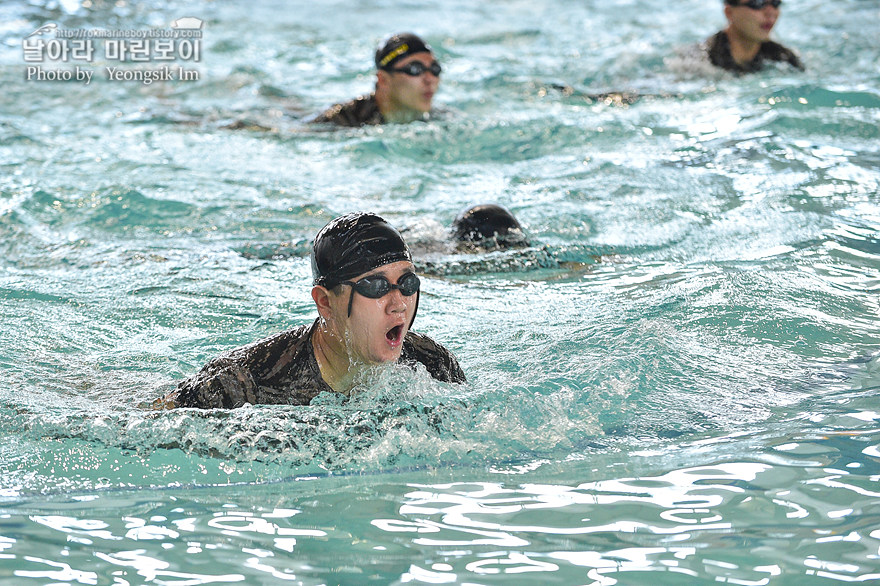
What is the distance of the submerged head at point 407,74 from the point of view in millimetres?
9461

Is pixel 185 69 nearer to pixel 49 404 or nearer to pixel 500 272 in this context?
pixel 500 272

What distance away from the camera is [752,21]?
1056 cm

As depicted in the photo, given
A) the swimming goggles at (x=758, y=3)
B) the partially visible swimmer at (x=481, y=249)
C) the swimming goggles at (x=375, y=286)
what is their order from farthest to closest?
the swimming goggles at (x=758, y=3), the partially visible swimmer at (x=481, y=249), the swimming goggles at (x=375, y=286)

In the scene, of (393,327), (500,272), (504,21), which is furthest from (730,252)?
(504,21)

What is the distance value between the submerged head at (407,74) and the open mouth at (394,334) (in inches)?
228

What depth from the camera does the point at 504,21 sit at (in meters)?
14.9

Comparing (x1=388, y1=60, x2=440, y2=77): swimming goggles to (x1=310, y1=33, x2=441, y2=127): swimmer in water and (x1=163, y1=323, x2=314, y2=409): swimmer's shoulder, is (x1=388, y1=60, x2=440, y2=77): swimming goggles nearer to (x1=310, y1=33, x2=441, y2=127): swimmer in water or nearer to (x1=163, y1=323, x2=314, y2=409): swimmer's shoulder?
(x1=310, y1=33, x2=441, y2=127): swimmer in water

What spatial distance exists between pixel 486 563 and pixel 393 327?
1091 mm

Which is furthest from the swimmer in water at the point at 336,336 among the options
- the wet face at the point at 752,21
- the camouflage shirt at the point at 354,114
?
the wet face at the point at 752,21

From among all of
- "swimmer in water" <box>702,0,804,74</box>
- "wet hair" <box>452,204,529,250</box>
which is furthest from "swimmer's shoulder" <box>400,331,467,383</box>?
"swimmer in water" <box>702,0,804,74</box>

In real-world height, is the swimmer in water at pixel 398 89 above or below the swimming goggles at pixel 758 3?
below

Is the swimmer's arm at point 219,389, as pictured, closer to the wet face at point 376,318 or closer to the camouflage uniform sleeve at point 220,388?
the camouflage uniform sleeve at point 220,388

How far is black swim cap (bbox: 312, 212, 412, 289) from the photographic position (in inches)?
154

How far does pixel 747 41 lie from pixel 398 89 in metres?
3.81
